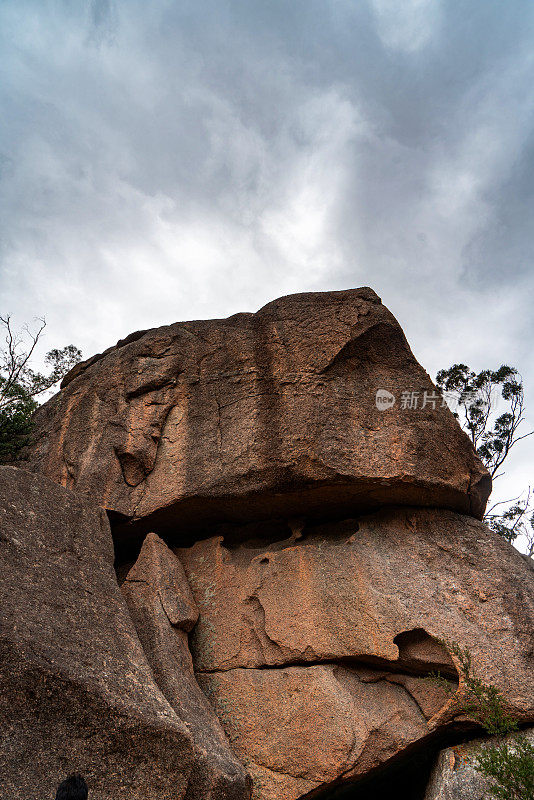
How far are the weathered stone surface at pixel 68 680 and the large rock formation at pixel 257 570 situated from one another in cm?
2

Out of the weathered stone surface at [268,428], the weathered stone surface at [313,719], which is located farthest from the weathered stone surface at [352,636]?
the weathered stone surface at [268,428]

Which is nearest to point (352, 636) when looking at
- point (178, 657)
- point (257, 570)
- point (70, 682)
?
point (257, 570)

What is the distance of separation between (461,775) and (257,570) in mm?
2972

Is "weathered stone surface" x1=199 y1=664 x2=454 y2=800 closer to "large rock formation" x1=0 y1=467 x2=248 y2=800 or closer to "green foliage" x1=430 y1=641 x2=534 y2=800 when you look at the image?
"green foliage" x1=430 y1=641 x2=534 y2=800

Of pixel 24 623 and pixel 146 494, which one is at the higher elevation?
pixel 146 494

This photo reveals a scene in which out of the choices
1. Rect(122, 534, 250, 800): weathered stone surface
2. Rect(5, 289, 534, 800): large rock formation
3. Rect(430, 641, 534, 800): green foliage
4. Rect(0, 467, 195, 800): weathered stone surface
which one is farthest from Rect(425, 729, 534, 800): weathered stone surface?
Rect(0, 467, 195, 800): weathered stone surface

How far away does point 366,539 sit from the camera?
6824 mm

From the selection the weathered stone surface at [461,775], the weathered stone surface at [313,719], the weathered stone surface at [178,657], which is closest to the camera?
the weathered stone surface at [178,657]

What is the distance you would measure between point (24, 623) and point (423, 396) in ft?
17.2

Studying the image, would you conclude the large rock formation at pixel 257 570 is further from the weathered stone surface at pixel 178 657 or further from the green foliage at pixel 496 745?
the green foliage at pixel 496 745

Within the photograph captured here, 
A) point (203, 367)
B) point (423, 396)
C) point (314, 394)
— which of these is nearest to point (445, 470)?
point (423, 396)

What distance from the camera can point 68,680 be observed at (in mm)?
3934

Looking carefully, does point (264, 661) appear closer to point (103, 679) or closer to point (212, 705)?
point (212, 705)

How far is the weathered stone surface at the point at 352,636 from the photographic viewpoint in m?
5.43
